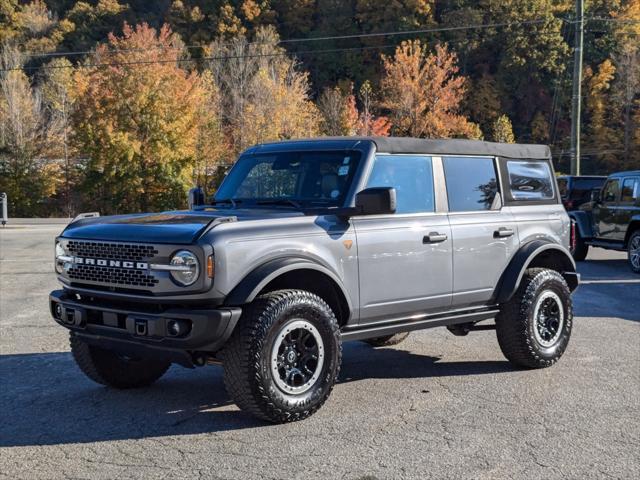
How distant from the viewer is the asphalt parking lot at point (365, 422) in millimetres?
4391

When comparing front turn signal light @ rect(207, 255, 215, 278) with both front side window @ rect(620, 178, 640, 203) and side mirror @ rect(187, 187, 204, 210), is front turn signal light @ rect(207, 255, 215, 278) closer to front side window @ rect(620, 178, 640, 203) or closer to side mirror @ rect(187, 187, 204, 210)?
side mirror @ rect(187, 187, 204, 210)

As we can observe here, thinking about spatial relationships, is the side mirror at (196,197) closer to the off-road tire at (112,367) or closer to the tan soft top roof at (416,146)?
the tan soft top roof at (416,146)

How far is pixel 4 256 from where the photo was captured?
61.1 feet

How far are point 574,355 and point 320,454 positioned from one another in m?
3.84

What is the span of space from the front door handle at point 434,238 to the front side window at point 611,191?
11.3 meters

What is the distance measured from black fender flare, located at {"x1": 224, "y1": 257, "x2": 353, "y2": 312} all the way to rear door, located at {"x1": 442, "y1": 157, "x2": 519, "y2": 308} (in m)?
1.56

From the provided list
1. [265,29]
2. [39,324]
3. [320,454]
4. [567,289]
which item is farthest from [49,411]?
[265,29]

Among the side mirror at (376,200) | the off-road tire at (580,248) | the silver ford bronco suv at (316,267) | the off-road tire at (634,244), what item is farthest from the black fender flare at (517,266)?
the off-road tire at (580,248)

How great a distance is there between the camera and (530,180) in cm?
737

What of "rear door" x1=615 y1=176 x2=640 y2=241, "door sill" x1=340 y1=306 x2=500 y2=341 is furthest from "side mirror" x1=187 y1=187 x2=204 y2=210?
"rear door" x1=615 y1=176 x2=640 y2=241

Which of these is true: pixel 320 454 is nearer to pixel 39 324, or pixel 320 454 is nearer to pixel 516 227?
pixel 516 227

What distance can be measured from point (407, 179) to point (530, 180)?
1768 mm

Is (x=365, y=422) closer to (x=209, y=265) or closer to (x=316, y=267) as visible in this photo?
(x=316, y=267)

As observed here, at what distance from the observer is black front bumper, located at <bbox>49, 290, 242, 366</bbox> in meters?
4.82
